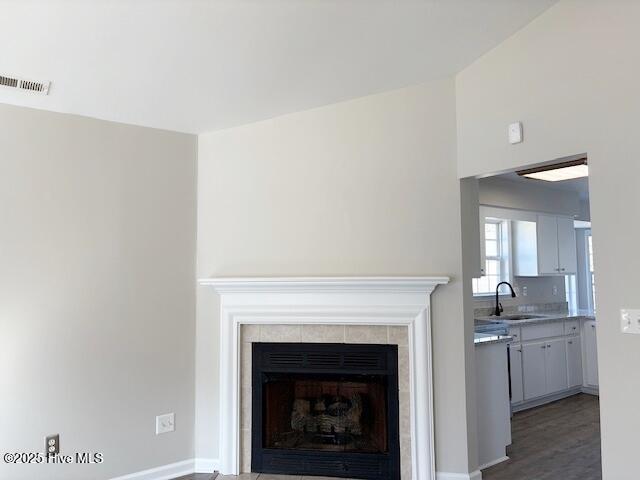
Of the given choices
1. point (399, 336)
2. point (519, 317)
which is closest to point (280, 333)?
point (399, 336)

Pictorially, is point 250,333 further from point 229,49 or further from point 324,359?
point 229,49

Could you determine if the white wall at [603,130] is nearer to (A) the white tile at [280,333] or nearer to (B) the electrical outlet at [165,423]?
(A) the white tile at [280,333]

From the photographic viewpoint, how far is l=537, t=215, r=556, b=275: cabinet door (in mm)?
5582

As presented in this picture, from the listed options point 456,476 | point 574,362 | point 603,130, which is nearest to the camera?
point 603,130

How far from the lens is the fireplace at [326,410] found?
10.3ft

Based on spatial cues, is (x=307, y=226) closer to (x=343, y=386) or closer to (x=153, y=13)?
(x=343, y=386)

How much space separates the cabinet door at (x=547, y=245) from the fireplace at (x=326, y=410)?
3240mm

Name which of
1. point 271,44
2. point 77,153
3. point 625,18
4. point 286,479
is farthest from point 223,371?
point 625,18

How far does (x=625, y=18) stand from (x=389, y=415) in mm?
2595

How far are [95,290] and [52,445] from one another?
0.94 meters

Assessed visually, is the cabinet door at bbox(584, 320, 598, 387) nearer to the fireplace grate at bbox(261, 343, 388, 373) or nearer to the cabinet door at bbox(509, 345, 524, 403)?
the cabinet door at bbox(509, 345, 524, 403)

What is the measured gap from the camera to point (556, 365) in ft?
17.0

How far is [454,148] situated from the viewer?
10.3 feet

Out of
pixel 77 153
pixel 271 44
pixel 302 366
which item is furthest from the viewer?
pixel 302 366
